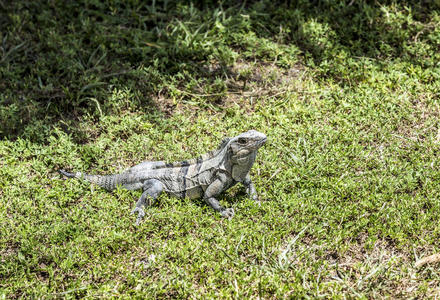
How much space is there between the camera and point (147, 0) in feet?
29.0

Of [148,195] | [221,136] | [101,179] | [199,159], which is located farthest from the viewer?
[221,136]

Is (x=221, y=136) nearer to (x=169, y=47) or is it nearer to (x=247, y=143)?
(x=247, y=143)

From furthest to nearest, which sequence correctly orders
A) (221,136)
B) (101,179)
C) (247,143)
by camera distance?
(221,136)
(101,179)
(247,143)

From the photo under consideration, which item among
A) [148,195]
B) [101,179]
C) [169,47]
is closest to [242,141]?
[148,195]

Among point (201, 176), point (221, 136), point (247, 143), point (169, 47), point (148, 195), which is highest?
point (247, 143)

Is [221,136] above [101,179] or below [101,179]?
above

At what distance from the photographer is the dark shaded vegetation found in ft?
23.8

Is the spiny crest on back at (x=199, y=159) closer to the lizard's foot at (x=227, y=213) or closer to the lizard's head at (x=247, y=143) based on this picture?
the lizard's head at (x=247, y=143)

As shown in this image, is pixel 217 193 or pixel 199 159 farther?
pixel 199 159

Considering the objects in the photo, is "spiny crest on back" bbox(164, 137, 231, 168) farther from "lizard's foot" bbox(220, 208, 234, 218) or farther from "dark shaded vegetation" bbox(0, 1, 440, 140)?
"dark shaded vegetation" bbox(0, 1, 440, 140)

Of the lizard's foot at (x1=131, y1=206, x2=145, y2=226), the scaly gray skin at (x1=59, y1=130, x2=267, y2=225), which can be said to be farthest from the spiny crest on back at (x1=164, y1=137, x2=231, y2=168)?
the lizard's foot at (x1=131, y1=206, x2=145, y2=226)

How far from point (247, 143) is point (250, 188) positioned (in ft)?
2.12

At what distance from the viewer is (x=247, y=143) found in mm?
5129

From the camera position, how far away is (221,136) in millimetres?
6523
